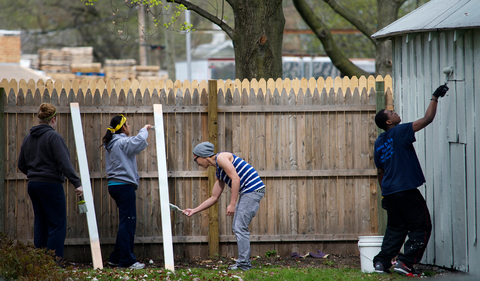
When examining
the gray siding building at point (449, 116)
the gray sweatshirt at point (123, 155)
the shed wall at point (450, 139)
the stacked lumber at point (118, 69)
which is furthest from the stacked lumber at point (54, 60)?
the shed wall at point (450, 139)

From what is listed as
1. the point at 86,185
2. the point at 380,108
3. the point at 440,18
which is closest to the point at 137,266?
the point at 86,185

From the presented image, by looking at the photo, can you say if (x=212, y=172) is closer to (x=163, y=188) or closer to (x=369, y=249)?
(x=163, y=188)

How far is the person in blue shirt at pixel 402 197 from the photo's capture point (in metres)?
4.92

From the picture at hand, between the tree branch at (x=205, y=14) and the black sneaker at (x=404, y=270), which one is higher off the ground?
the tree branch at (x=205, y=14)

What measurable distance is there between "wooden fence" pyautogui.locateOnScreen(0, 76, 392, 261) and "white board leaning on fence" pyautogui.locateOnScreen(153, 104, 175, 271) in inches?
10.1

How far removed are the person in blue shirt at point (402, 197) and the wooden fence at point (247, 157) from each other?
1146mm

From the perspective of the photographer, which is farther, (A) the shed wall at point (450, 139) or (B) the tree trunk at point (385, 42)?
(B) the tree trunk at point (385, 42)

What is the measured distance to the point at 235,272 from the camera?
531 centimetres

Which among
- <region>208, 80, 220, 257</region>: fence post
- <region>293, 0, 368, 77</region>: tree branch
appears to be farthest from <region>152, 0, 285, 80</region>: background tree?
<region>293, 0, 368, 77</region>: tree branch

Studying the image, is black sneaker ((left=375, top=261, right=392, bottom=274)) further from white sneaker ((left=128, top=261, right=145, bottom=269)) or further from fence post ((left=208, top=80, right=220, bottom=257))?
white sneaker ((left=128, top=261, right=145, bottom=269))

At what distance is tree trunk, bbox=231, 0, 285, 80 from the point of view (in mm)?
7578

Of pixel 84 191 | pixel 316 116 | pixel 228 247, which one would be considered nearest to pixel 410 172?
pixel 316 116

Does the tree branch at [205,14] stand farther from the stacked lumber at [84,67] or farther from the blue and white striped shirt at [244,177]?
the stacked lumber at [84,67]

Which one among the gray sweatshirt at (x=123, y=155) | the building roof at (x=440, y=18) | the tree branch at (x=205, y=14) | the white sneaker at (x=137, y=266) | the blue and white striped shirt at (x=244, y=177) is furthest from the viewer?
the tree branch at (x=205, y=14)
